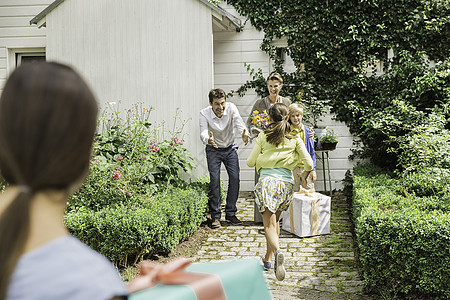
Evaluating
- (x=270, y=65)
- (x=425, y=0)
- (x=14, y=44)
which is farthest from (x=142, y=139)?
(x=425, y=0)

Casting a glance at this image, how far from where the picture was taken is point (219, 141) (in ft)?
25.5

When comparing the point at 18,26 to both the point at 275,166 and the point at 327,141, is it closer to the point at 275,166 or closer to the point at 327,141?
the point at 327,141

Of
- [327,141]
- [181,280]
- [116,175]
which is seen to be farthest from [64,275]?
[327,141]

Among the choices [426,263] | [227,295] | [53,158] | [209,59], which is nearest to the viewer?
[53,158]

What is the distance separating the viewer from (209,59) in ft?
29.1

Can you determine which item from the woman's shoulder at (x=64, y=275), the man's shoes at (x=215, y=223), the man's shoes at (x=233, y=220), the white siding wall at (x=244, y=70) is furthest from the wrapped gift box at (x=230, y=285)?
the white siding wall at (x=244, y=70)

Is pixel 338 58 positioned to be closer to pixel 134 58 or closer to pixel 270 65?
pixel 270 65

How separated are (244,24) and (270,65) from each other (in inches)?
37.7

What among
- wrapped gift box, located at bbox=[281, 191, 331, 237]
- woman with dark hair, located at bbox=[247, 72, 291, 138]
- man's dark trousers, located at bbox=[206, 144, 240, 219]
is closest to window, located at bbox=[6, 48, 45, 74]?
man's dark trousers, located at bbox=[206, 144, 240, 219]

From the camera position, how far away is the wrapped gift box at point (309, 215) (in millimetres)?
7141

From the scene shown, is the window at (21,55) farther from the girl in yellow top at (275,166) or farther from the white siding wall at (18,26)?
the girl in yellow top at (275,166)

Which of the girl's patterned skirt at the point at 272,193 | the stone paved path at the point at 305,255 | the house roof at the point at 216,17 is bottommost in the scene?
the stone paved path at the point at 305,255

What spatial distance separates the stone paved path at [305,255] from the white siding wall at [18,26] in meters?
5.79

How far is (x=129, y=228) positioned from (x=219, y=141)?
2.66 metres
